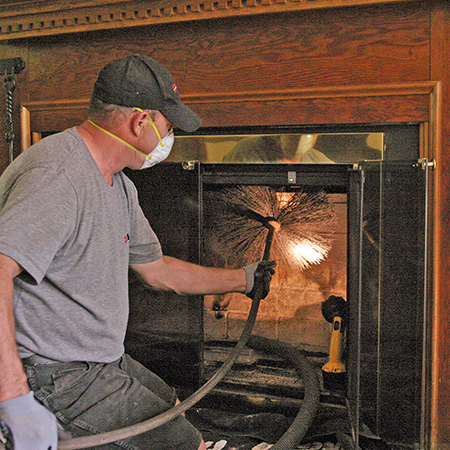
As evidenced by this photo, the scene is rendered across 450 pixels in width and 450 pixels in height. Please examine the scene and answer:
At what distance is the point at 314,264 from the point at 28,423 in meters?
1.33

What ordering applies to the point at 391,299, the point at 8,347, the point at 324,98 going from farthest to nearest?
the point at 324,98 < the point at 391,299 < the point at 8,347

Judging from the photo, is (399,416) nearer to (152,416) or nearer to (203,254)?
(152,416)

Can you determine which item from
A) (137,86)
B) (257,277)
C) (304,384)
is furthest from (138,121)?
(304,384)

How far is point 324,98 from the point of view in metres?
1.70

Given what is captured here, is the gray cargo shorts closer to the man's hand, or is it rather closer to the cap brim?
Result: the man's hand

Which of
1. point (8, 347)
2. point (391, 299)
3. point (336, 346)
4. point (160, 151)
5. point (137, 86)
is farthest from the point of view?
point (336, 346)

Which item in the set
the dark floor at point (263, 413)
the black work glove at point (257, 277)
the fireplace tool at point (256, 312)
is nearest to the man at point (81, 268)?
the fireplace tool at point (256, 312)

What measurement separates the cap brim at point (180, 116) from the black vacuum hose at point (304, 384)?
106 cm

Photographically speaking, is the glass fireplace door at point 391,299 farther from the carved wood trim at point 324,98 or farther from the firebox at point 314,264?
the carved wood trim at point 324,98

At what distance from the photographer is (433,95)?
1.59 metres

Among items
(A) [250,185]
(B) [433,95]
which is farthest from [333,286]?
(B) [433,95]

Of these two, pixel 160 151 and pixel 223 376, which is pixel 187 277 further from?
pixel 160 151

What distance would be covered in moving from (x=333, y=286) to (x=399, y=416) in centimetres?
60

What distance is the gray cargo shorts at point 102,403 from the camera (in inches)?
47.1
